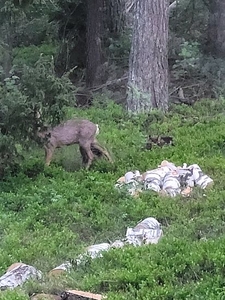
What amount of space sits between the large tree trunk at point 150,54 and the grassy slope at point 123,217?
2.95 ft

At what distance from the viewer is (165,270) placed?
6062mm

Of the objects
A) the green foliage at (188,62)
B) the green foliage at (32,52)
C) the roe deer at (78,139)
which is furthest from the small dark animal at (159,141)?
the green foliage at (32,52)

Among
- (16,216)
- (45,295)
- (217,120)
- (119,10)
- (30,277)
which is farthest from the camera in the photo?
(119,10)

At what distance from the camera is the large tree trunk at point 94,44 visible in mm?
15852

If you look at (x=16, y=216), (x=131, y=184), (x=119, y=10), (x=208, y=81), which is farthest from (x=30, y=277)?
(x=119, y=10)

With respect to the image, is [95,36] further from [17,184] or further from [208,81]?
[17,184]

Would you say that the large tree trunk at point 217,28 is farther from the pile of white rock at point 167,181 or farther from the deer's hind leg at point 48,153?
the pile of white rock at point 167,181

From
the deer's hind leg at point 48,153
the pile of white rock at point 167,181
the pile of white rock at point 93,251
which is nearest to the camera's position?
the pile of white rock at point 93,251

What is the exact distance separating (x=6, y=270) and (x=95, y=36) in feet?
32.4

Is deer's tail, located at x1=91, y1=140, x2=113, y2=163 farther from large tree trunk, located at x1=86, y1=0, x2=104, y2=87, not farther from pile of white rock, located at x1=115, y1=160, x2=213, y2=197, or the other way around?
large tree trunk, located at x1=86, y1=0, x2=104, y2=87

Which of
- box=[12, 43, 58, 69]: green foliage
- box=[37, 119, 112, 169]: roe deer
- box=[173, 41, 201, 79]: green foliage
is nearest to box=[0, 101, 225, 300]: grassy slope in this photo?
box=[37, 119, 112, 169]: roe deer

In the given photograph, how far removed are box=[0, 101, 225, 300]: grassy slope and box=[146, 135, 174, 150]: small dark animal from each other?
0.13m

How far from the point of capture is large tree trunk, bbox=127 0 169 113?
14023 millimetres

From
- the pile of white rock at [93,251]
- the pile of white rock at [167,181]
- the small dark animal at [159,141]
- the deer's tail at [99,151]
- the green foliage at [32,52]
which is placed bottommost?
the green foliage at [32,52]
